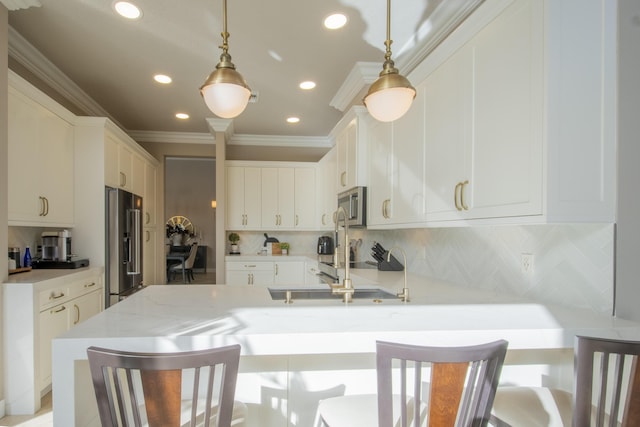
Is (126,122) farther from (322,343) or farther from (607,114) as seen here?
(607,114)

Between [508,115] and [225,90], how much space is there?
119cm

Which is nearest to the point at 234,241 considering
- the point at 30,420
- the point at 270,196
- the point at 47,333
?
the point at 270,196

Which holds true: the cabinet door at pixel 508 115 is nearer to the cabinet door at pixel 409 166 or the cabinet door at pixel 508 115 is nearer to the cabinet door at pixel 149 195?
the cabinet door at pixel 409 166

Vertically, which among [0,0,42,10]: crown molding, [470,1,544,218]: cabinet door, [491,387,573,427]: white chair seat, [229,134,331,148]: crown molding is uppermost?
[0,0,42,10]: crown molding

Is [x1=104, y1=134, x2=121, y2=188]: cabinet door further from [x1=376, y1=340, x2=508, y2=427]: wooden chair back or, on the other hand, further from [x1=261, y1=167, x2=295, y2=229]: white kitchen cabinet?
[x1=376, y1=340, x2=508, y2=427]: wooden chair back

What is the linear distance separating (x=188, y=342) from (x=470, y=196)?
1.35 metres

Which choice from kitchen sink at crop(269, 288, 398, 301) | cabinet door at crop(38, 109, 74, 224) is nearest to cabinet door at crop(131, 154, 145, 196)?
cabinet door at crop(38, 109, 74, 224)

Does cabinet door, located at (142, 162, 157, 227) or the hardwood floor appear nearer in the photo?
the hardwood floor

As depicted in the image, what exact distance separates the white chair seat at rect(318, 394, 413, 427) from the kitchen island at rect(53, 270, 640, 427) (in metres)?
0.17

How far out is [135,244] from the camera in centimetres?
402

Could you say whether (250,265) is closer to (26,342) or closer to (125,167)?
(125,167)

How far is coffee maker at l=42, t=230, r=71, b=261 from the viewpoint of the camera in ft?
10.2

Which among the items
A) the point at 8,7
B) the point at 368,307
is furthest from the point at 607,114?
the point at 8,7

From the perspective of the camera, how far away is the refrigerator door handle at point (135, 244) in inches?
154
